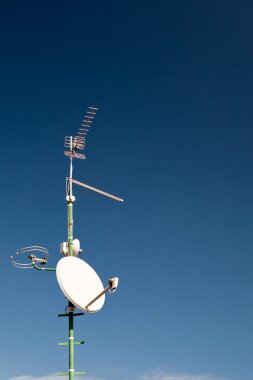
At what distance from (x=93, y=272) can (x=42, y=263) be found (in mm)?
2918

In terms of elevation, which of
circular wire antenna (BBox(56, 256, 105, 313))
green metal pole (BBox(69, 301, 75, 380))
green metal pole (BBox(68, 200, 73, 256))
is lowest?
green metal pole (BBox(69, 301, 75, 380))

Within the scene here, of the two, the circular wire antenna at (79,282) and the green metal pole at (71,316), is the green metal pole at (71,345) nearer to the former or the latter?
the green metal pole at (71,316)

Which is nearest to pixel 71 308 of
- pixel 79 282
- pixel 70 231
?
pixel 79 282

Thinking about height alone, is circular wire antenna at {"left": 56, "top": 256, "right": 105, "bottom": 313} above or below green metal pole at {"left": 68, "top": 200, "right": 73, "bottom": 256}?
below

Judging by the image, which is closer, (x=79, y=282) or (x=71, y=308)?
(x=71, y=308)

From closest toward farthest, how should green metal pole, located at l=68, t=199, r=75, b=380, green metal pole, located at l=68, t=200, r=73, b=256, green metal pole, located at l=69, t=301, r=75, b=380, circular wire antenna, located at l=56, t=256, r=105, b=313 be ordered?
green metal pole, located at l=69, t=301, r=75, b=380 < green metal pole, located at l=68, t=199, r=75, b=380 < circular wire antenna, located at l=56, t=256, r=105, b=313 < green metal pole, located at l=68, t=200, r=73, b=256

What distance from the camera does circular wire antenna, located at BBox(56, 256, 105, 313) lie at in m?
26.7

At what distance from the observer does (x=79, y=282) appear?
91.4ft

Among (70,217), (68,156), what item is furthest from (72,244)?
(68,156)

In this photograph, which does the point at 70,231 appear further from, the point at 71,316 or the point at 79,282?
the point at 71,316

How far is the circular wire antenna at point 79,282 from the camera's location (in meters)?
26.7

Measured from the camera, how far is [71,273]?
27.6 meters

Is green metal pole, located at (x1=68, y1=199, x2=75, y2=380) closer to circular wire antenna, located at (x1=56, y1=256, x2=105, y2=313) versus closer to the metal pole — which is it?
the metal pole

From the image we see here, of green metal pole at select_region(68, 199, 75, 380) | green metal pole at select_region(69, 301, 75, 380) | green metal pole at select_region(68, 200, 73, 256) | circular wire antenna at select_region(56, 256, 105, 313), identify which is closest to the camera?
green metal pole at select_region(69, 301, 75, 380)
